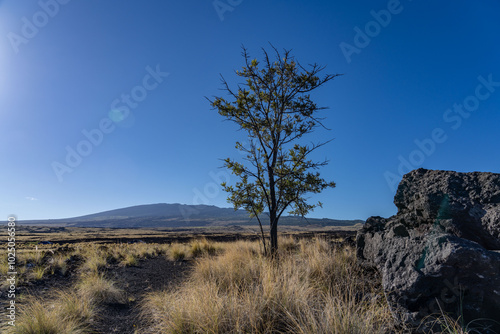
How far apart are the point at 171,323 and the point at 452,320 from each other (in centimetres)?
339

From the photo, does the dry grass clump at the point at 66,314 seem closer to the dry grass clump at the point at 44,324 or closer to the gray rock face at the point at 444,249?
the dry grass clump at the point at 44,324

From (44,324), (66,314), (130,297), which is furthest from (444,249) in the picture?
(130,297)

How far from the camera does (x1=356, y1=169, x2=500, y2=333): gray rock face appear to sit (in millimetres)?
3002

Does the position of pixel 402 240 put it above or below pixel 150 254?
above

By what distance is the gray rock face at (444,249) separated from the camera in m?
3.00

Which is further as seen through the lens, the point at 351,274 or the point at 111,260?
the point at 111,260

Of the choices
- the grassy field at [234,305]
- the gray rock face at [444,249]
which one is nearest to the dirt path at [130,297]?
the grassy field at [234,305]

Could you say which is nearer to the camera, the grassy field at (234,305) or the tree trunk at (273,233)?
the grassy field at (234,305)

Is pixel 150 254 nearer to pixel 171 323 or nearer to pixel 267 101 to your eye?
pixel 267 101

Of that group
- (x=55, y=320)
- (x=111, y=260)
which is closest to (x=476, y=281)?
(x=55, y=320)

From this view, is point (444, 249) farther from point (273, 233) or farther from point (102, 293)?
point (102, 293)

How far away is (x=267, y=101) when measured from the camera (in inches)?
385

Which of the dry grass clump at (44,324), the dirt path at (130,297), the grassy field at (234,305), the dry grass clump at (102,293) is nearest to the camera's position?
the grassy field at (234,305)

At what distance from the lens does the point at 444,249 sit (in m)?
3.17
